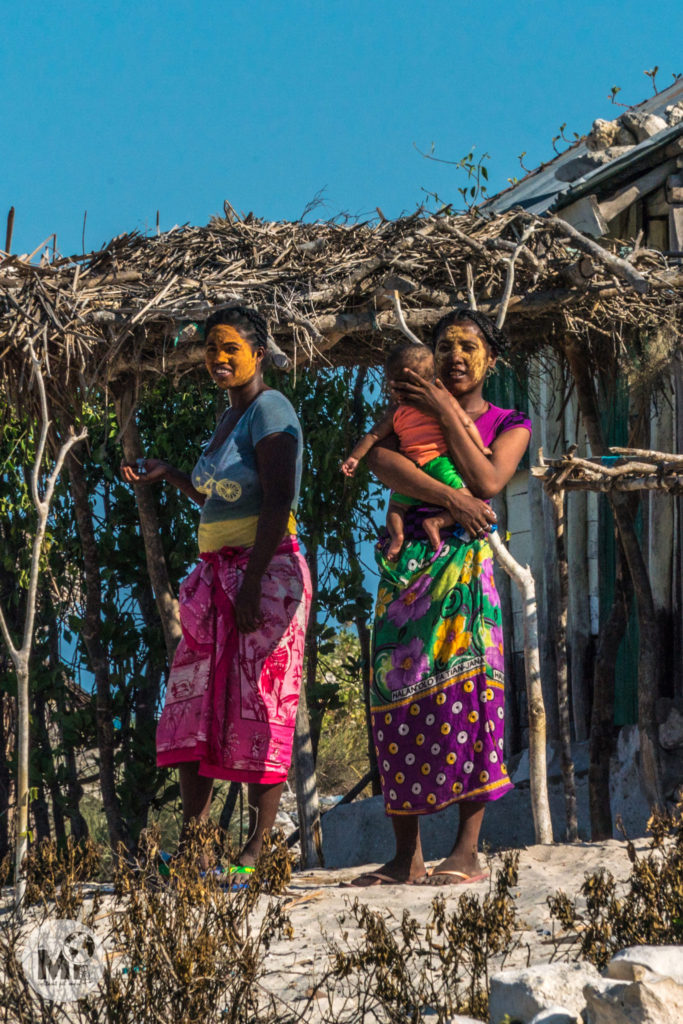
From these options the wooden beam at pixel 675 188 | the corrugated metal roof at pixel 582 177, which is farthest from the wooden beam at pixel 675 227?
the corrugated metal roof at pixel 582 177

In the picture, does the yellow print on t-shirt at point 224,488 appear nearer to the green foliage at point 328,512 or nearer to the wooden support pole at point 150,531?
the wooden support pole at point 150,531

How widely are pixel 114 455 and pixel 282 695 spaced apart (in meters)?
3.73

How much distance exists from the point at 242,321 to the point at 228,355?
131mm

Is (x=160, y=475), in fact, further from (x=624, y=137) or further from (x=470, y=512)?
(x=624, y=137)

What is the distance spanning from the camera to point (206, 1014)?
8.57 feet

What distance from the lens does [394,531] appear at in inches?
165

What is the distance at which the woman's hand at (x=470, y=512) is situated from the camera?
4.08 m

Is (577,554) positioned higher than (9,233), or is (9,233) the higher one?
(9,233)

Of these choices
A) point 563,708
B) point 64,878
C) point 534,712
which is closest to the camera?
point 64,878

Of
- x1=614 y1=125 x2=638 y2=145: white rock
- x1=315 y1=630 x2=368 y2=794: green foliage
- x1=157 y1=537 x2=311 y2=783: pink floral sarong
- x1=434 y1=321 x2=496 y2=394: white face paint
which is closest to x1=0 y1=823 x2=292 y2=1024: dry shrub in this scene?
x1=157 y1=537 x2=311 y2=783: pink floral sarong

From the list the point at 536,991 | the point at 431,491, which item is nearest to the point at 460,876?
the point at 431,491

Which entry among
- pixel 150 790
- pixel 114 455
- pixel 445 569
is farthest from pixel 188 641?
pixel 114 455

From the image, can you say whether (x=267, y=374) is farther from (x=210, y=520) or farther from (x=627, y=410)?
(x=210, y=520)
